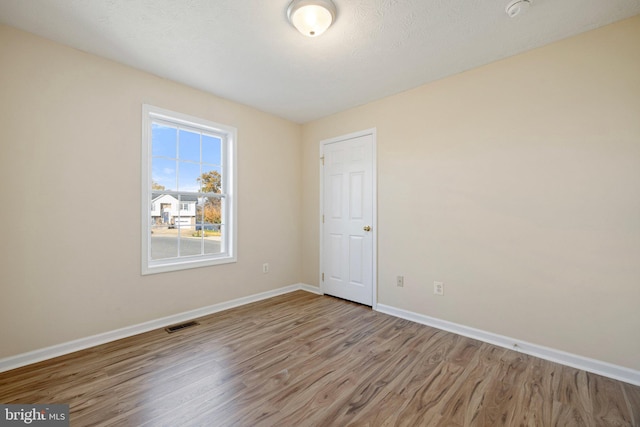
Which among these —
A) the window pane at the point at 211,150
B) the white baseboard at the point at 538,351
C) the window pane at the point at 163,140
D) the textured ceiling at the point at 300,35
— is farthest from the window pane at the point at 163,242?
the white baseboard at the point at 538,351

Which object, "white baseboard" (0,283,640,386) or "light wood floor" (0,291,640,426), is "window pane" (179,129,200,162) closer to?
"white baseboard" (0,283,640,386)

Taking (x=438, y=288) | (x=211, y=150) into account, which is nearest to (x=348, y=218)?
(x=438, y=288)

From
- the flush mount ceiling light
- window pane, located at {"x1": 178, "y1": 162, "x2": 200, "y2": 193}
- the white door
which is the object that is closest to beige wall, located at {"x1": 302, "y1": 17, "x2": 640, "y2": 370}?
the white door

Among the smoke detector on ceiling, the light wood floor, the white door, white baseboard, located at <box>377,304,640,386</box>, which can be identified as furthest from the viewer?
the white door

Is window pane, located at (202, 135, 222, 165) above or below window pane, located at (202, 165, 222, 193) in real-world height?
above

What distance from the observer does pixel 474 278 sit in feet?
8.59

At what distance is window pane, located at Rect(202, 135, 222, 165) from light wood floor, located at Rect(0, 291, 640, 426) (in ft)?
6.36

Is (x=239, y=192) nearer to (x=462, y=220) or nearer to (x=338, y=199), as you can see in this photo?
(x=338, y=199)

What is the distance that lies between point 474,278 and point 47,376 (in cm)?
354

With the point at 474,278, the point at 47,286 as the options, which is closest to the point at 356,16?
the point at 474,278

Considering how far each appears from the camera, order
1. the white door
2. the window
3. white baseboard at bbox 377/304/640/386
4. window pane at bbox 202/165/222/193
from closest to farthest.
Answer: white baseboard at bbox 377/304/640/386
the window
window pane at bbox 202/165/222/193
the white door

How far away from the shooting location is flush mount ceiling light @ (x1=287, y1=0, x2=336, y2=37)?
5.88 ft

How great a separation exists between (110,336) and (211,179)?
1856 mm

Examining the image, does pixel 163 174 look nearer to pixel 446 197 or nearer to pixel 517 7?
pixel 446 197
